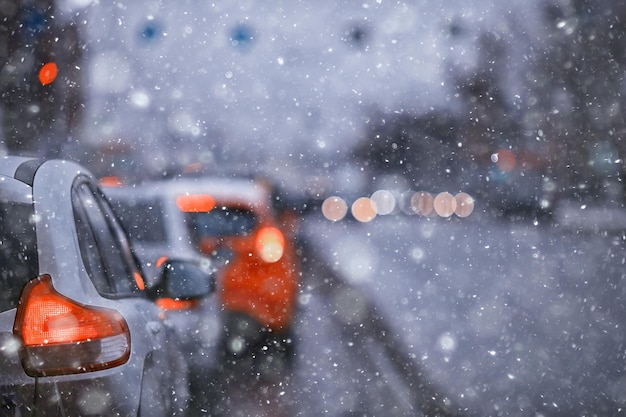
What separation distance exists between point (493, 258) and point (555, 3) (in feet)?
35.1

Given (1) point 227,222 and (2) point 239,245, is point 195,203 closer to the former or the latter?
(1) point 227,222

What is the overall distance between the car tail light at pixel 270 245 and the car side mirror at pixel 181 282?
380 cm

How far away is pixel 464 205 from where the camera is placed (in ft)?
139

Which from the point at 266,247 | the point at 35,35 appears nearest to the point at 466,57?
the point at 35,35

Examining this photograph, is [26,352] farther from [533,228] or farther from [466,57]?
[466,57]

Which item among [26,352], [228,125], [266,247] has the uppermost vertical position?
[26,352]

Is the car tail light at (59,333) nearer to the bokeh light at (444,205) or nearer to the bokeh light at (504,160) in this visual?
the bokeh light at (504,160)

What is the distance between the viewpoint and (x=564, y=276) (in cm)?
1827

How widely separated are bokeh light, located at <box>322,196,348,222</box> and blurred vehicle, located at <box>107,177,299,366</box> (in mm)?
32491

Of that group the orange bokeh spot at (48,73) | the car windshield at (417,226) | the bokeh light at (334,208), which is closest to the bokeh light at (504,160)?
the car windshield at (417,226)

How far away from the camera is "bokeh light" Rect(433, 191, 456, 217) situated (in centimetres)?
4347

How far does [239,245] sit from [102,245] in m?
4.43

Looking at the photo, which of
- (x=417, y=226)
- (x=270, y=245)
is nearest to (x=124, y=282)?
(x=270, y=245)

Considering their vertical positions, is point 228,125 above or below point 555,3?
below
